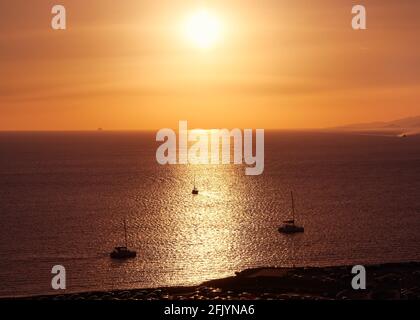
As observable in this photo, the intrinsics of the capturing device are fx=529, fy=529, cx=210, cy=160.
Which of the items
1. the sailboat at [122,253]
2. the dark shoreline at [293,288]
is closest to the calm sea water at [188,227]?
the sailboat at [122,253]

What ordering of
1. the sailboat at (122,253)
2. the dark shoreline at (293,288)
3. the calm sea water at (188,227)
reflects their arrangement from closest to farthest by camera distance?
the dark shoreline at (293,288) < the calm sea water at (188,227) < the sailboat at (122,253)

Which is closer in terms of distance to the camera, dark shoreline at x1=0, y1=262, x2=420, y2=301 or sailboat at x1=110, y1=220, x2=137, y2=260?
dark shoreline at x1=0, y1=262, x2=420, y2=301

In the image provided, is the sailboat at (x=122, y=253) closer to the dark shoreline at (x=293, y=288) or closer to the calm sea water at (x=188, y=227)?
the calm sea water at (x=188, y=227)

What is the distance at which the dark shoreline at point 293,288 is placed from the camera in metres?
40.7

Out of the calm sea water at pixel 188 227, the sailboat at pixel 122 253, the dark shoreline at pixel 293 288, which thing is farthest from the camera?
the sailboat at pixel 122 253

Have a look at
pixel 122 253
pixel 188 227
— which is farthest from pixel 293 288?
pixel 188 227

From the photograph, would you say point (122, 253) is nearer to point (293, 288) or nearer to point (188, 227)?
point (188, 227)

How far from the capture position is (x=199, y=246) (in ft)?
253

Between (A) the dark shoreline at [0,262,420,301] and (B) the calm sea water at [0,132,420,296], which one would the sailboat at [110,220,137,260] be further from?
(A) the dark shoreline at [0,262,420,301]

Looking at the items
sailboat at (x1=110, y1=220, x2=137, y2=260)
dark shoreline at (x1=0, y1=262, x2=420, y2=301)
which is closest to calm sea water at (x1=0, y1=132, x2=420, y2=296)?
sailboat at (x1=110, y1=220, x2=137, y2=260)

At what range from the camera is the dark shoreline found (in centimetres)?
4072

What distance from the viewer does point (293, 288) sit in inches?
1756
